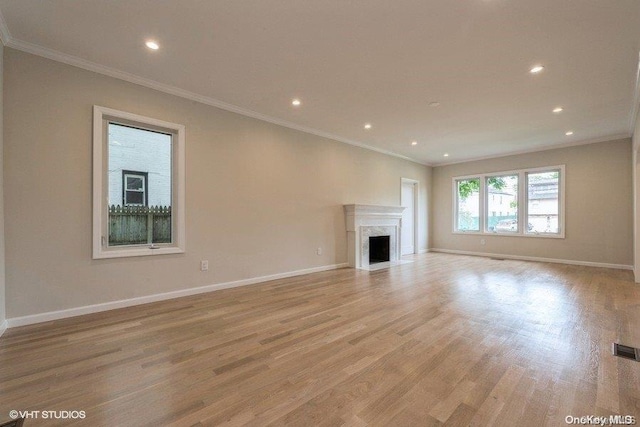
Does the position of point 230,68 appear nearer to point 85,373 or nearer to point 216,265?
point 216,265

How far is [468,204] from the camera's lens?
26.2ft

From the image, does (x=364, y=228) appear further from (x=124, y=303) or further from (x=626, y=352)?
(x=124, y=303)

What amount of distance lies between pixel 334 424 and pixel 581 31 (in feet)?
12.2

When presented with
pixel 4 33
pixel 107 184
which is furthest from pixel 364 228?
pixel 4 33

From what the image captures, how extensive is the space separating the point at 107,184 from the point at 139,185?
349 mm

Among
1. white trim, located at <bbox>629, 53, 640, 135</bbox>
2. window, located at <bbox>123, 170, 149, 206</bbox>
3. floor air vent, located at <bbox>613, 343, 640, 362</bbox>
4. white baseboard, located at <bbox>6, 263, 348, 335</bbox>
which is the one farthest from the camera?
window, located at <bbox>123, 170, 149, 206</bbox>

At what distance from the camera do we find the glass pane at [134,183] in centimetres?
344

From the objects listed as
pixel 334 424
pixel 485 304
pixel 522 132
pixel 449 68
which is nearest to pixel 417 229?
pixel 522 132

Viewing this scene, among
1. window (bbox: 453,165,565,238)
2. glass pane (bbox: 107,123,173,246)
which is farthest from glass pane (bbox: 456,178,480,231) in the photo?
glass pane (bbox: 107,123,173,246)

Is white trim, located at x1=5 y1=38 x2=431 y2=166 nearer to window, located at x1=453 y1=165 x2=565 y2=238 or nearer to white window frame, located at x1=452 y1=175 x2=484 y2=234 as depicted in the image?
white window frame, located at x1=452 y1=175 x2=484 y2=234

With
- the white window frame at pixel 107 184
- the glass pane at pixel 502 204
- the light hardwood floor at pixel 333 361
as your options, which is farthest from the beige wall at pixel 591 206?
the white window frame at pixel 107 184

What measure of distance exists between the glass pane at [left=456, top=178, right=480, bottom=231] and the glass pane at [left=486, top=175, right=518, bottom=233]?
11.2 inches

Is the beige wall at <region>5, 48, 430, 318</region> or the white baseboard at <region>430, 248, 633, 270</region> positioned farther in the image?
the white baseboard at <region>430, 248, 633, 270</region>

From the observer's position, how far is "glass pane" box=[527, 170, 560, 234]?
6.48 m
